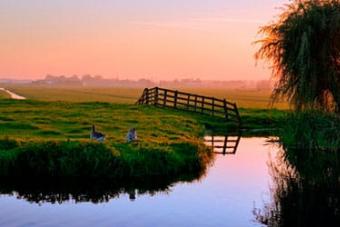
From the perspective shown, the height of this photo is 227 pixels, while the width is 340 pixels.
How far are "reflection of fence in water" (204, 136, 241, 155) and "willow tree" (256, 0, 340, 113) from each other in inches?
175

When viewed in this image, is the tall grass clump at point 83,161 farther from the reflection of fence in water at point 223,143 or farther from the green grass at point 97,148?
the reflection of fence in water at point 223,143

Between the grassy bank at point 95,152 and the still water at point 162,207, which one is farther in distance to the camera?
the grassy bank at point 95,152

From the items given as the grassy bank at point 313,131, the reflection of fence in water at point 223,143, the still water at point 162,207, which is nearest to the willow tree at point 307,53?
the grassy bank at point 313,131

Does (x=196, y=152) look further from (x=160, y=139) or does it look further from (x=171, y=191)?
(x=171, y=191)

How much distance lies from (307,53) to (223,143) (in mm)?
9411

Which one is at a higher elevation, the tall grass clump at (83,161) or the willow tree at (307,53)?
the willow tree at (307,53)

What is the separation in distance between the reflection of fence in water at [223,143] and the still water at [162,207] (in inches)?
360

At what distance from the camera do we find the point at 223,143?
131 ft

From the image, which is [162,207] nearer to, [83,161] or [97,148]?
[83,161]

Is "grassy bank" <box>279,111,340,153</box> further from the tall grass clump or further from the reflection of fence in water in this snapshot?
the tall grass clump

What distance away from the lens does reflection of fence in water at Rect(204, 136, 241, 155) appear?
120 feet

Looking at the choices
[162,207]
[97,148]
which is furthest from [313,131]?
[162,207]

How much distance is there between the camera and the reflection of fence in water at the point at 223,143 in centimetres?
3656

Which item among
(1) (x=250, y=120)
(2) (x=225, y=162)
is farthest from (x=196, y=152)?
(1) (x=250, y=120)
